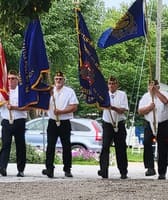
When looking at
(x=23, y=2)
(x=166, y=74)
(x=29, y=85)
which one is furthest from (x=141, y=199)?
(x=166, y=74)

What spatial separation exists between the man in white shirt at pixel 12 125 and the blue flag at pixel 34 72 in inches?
9.0

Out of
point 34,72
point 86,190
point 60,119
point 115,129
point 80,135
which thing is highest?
point 34,72

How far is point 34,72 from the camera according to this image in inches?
492

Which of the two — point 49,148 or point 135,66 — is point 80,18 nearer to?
point 49,148

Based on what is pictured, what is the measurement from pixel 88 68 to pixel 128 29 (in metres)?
1.09

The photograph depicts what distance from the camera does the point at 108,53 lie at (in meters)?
55.2

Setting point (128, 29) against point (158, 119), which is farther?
point (128, 29)

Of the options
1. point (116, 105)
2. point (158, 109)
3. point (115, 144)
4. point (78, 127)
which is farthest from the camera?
point (78, 127)

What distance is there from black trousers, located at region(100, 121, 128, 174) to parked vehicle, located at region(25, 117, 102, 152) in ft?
34.4

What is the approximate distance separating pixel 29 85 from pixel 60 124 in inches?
35.8

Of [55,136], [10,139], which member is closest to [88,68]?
[55,136]

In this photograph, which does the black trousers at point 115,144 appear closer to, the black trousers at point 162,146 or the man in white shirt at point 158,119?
the man in white shirt at point 158,119

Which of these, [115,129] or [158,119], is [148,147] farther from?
[115,129]

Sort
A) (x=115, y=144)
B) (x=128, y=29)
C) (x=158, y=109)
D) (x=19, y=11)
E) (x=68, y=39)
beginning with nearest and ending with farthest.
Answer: (x=19, y=11)
(x=158, y=109)
(x=115, y=144)
(x=128, y=29)
(x=68, y=39)
